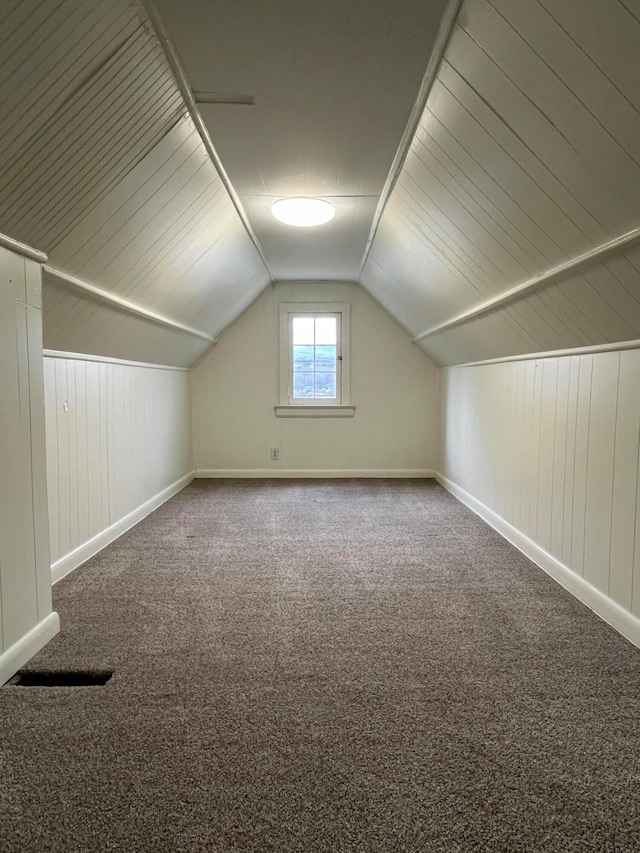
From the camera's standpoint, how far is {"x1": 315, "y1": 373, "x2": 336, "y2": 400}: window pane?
5.46 meters

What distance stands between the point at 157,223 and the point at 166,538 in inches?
76.5

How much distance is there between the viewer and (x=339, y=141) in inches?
90.4

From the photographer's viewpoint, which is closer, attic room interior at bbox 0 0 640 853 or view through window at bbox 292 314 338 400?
attic room interior at bbox 0 0 640 853

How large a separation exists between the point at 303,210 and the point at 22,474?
6.81 feet

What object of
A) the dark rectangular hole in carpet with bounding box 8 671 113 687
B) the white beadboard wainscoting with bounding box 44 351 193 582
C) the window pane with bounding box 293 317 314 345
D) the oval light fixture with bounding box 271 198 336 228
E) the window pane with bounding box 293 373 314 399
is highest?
the oval light fixture with bounding box 271 198 336 228

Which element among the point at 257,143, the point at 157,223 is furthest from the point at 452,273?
the point at 157,223

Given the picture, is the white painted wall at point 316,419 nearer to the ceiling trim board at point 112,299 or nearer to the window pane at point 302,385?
the window pane at point 302,385

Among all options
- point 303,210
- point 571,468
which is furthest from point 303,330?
point 571,468

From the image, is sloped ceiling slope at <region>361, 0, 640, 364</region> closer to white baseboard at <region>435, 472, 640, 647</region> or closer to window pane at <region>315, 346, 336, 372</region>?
white baseboard at <region>435, 472, 640, 647</region>

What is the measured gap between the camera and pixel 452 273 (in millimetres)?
3094

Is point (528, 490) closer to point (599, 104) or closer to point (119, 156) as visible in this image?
point (599, 104)

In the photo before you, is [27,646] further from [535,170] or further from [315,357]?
[315,357]

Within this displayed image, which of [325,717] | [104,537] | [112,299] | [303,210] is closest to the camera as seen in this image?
[325,717]

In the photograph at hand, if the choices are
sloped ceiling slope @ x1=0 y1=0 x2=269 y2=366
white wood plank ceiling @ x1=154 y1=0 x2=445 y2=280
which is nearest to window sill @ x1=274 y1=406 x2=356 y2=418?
sloped ceiling slope @ x1=0 y1=0 x2=269 y2=366
